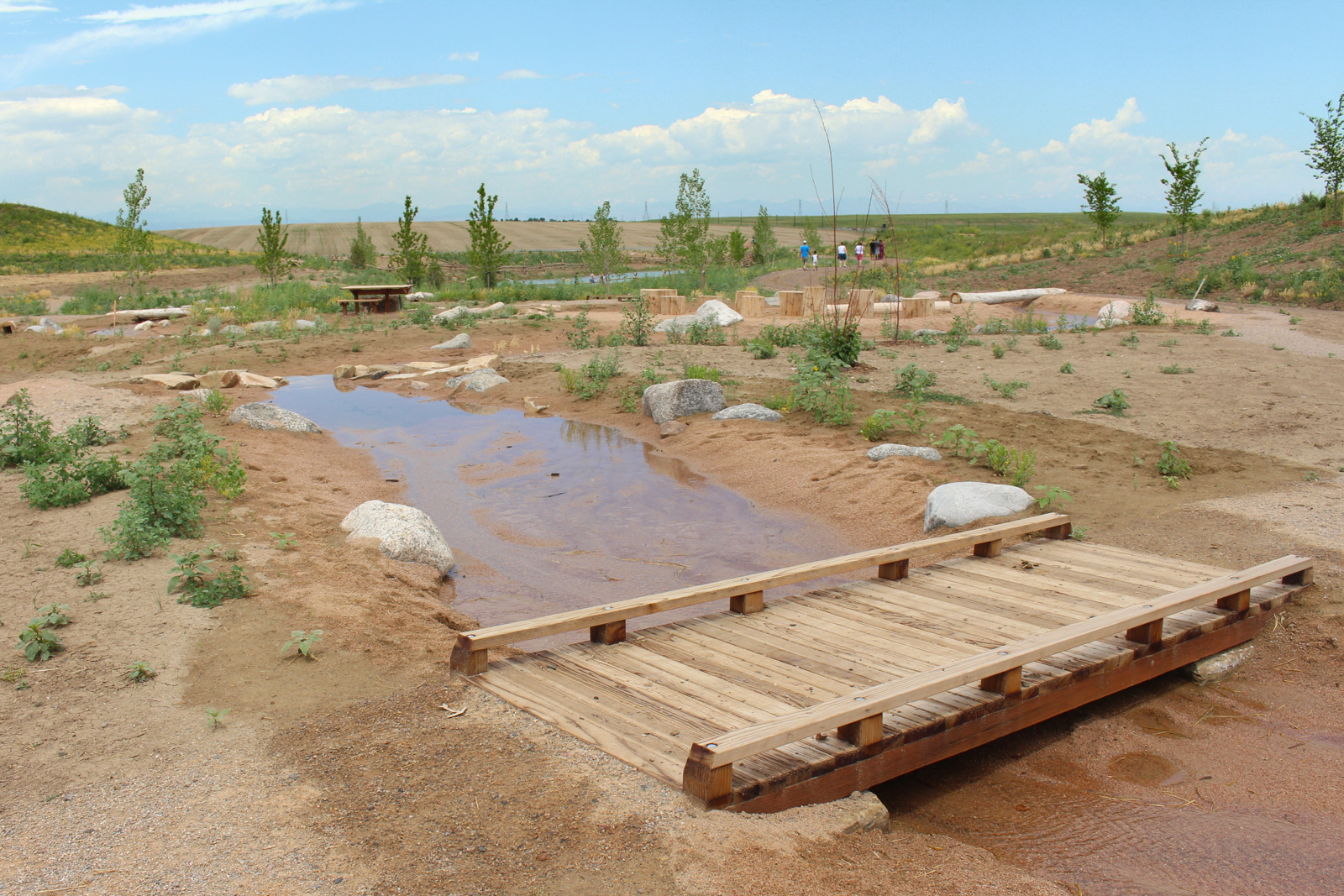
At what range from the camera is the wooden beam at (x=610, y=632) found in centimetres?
465

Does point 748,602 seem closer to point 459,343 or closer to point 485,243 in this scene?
point 459,343

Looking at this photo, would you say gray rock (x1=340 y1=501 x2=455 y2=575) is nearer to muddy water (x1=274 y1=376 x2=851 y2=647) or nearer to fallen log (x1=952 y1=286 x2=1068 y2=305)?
muddy water (x1=274 y1=376 x2=851 y2=647)

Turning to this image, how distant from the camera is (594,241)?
30.1 metres

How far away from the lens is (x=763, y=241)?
46281 mm

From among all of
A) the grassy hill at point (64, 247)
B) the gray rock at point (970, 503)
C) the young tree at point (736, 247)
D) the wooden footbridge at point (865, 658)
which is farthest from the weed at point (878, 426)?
the grassy hill at point (64, 247)

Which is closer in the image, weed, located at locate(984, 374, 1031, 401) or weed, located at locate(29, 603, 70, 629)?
weed, located at locate(29, 603, 70, 629)

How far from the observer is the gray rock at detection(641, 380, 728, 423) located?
36.4 feet

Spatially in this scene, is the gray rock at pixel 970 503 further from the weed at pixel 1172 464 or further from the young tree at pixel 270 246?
the young tree at pixel 270 246

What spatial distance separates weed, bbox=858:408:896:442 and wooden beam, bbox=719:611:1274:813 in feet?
14.8

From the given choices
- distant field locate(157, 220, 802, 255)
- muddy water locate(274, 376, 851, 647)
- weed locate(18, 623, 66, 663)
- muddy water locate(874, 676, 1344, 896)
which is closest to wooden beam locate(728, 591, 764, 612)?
muddy water locate(274, 376, 851, 647)

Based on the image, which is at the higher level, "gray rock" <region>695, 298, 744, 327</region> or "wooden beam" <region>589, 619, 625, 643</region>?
"gray rock" <region>695, 298, 744, 327</region>

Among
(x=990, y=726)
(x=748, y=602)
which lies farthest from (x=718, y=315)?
(x=990, y=726)

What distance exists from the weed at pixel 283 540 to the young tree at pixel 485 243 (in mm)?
22912

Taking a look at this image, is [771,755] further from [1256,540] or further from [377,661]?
[1256,540]
